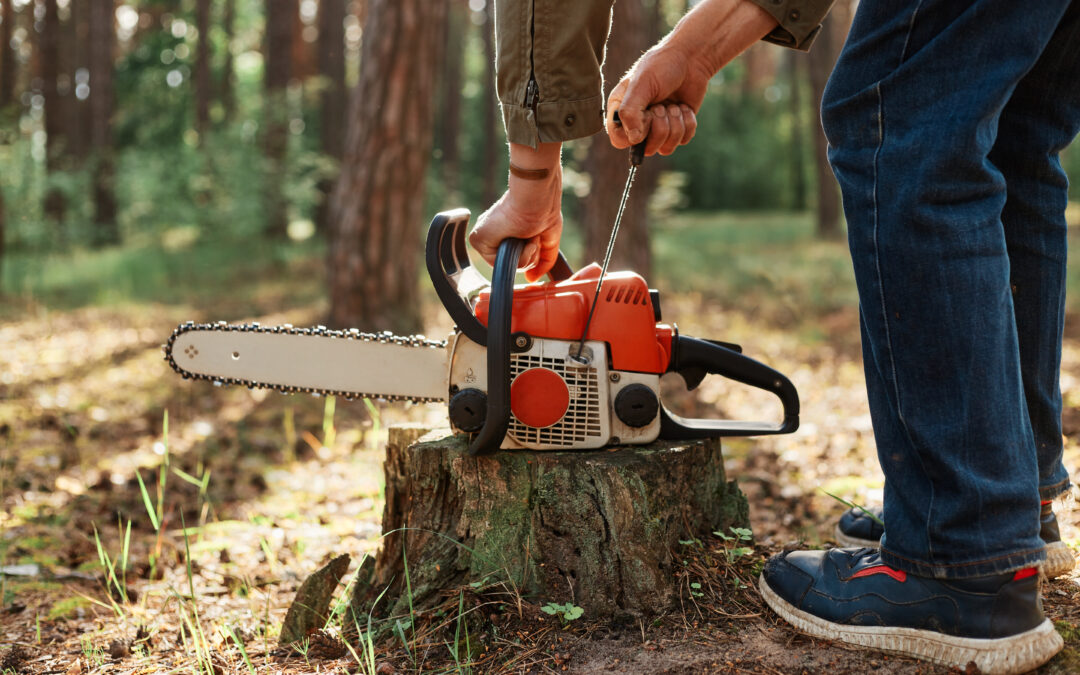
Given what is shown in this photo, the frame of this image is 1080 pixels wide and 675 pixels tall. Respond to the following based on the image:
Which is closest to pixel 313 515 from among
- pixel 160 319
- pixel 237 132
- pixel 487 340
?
pixel 487 340

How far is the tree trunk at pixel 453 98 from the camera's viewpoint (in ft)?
55.1

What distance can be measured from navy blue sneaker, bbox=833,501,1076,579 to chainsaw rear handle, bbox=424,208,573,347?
984 mm

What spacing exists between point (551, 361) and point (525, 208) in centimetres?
34

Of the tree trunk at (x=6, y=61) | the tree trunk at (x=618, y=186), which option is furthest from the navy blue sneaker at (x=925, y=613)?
the tree trunk at (x=6, y=61)

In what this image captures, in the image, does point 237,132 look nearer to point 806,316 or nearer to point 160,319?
point 160,319

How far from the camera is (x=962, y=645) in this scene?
1.49 metres

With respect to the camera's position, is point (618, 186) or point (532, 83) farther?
point (618, 186)

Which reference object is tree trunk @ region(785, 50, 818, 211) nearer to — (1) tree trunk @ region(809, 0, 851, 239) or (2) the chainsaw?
(1) tree trunk @ region(809, 0, 851, 239)

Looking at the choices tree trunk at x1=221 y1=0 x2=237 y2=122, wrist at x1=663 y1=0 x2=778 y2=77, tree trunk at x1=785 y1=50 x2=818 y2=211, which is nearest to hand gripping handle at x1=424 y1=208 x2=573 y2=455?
wrist at x1=663 y1=0 x2=778 y2=77

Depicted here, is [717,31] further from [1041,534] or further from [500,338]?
[1041,534]

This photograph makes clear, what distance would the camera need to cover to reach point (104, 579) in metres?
2.48

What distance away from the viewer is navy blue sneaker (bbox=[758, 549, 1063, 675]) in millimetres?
1467

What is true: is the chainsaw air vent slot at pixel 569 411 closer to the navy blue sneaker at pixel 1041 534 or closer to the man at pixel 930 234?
the man at pixel 930 234

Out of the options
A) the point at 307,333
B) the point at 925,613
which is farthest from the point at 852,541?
the point at 307,333
